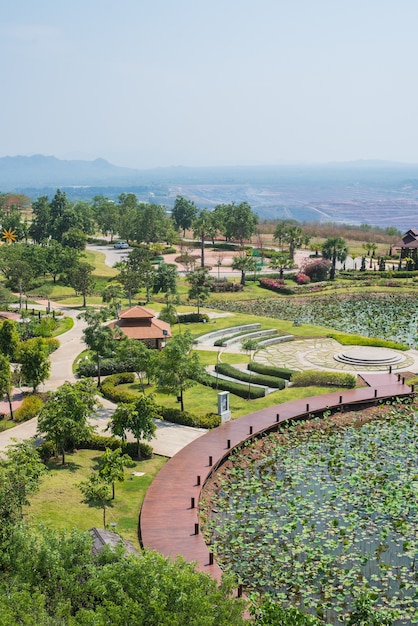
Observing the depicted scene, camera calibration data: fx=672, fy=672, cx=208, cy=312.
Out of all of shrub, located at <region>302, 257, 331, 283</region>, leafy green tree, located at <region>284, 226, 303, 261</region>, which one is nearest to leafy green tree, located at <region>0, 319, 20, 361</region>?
shrub, located at <region>302, 257, 331, 283</region>

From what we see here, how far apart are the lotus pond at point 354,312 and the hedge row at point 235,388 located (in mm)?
15958

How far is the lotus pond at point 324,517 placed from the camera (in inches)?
816

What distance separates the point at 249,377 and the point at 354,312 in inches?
951

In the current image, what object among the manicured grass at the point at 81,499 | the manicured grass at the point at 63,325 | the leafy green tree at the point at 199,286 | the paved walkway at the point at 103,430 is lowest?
the manicured grass at the point at 81,499

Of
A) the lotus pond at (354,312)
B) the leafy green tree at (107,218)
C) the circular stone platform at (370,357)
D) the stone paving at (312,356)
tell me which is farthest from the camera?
the leafy green tree at (107,218)

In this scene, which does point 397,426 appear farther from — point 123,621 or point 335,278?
point 335,278

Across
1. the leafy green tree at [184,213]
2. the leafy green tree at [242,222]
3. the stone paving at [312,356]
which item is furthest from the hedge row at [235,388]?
the leafy green tree at [184,213]

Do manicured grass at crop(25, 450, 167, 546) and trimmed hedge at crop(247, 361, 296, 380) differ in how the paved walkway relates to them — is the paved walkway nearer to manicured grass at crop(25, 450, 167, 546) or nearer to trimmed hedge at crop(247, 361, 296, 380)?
manicured grass at crop(25, 450, 167, 546)

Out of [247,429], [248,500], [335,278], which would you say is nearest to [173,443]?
[247,429]

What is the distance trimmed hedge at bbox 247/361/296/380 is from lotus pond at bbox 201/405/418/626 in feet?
25.0

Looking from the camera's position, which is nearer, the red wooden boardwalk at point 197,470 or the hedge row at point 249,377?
the red wooden boardwalk at point 197,470

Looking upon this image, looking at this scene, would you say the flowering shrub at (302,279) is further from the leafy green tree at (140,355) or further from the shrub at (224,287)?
the leafy green tree at (140,355)

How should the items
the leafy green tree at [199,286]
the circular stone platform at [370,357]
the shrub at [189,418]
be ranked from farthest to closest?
the leafy green tree at [199,286], the circular stone platform at [370,357], the shrub at [189,418]

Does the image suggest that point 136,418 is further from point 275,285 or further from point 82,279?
point 275,285
